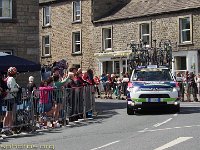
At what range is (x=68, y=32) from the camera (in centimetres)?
4569

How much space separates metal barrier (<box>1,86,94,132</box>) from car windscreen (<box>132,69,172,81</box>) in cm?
290

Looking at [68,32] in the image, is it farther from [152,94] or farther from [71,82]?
[71,82]

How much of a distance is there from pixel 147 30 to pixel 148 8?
1852 millimetres

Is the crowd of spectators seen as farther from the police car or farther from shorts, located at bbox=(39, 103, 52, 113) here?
shorts, located at bbox=(39, 103, 52, 113)

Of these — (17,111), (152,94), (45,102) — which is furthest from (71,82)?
(17,111)

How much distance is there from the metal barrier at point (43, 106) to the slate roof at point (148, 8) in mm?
20887

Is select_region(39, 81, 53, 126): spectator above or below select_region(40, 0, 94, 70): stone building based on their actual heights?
below

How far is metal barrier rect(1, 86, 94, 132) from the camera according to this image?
1454 cm

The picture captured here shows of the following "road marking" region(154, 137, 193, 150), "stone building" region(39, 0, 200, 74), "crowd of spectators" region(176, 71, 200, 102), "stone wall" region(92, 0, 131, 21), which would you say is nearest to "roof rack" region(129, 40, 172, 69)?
"crowd of spectators" region(176, 71, 200, 102)

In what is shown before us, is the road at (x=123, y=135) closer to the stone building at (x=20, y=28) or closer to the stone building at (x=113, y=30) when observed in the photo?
the stone building at (x=20, y=28)

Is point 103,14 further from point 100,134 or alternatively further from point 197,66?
point 100,134

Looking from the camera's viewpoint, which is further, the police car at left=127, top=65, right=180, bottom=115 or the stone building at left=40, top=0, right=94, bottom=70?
the stone building at left=40, top=0, right=94, bottom=70

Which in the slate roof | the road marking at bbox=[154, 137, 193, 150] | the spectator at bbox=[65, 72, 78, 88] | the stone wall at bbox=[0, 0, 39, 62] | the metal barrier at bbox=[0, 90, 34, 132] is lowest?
the road marking at bbox=[154, 137, 193, 150]

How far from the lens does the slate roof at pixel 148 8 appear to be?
37.4 metres
